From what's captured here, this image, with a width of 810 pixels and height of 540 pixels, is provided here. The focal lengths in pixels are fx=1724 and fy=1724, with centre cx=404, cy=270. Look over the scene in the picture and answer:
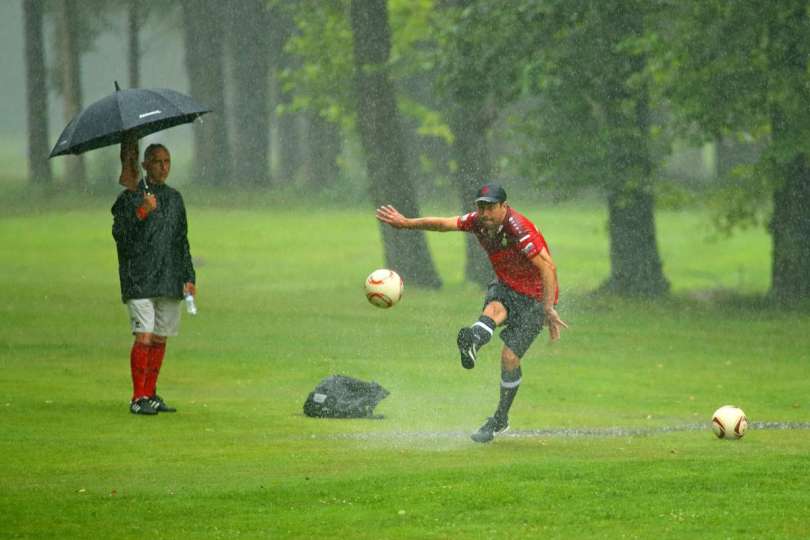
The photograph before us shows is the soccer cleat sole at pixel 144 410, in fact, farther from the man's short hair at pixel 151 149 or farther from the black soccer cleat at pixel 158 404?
the man's short hair at pixel 151 149

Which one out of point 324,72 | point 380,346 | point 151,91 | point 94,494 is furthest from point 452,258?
point 94,494

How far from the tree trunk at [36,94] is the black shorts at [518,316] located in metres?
38.6

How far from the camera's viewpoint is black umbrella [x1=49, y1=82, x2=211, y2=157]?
1477 centimetres

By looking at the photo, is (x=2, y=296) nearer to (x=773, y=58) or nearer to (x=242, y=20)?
(x=773, y=58)

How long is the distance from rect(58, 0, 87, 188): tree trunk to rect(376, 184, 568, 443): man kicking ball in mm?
37372

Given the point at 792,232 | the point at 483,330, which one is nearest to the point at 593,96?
the point at 792,232

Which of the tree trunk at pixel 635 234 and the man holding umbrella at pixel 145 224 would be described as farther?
the tree trunk at pixel 635 234

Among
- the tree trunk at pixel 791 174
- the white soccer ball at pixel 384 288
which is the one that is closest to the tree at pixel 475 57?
the tree trunk at pixel 791 174

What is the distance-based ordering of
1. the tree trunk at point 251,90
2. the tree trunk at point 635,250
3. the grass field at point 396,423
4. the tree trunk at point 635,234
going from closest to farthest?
the grass field at point 396,423
the tree trunk at point 635,234
the tree trunk at point 635,250
the tree trunk at point 251,90

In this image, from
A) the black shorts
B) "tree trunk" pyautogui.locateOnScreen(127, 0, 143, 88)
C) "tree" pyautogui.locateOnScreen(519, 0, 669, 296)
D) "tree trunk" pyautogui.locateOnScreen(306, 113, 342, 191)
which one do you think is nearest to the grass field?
the black shorts

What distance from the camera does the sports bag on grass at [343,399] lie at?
Result: 1538 cm

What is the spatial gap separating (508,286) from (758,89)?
14128 millimetres

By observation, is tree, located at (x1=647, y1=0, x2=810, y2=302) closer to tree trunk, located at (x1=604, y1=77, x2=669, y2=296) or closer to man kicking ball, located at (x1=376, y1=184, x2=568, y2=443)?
tree trunk, located at (x1=604, y1=77, x2=669, y2=296)

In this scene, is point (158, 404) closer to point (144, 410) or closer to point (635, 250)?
point (144, 410)
